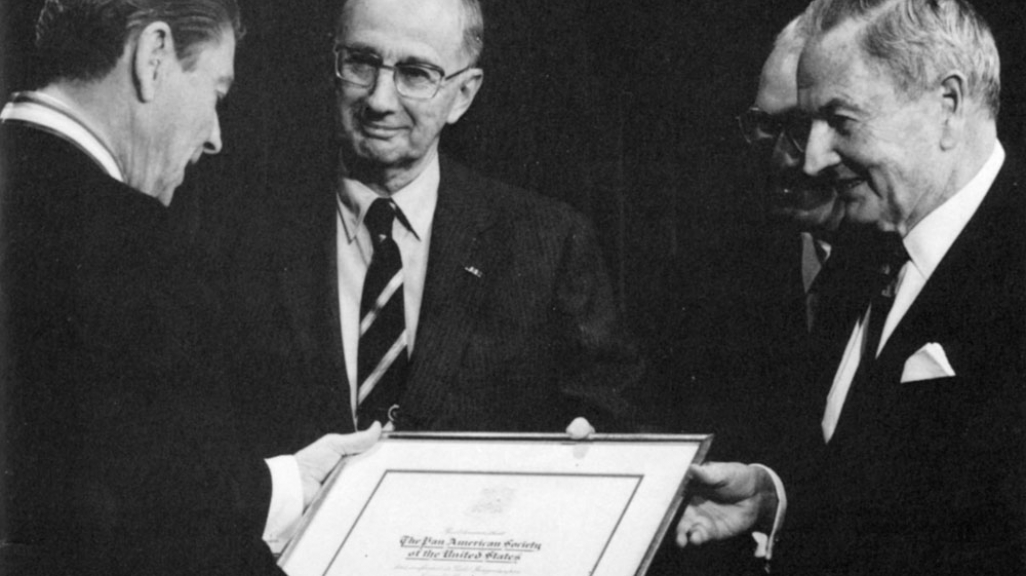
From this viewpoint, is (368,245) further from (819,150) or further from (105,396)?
(819,150)

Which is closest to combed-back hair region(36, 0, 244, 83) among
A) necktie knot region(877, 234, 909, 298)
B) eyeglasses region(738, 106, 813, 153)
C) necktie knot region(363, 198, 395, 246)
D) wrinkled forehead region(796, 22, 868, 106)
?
necktie knot region(363, 198, 395, 246)

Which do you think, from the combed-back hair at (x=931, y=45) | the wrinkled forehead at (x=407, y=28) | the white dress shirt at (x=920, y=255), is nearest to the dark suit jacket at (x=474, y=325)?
the wrinkled forehead at (x=407, y=28)

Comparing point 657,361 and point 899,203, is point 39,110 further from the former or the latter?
point 899,203

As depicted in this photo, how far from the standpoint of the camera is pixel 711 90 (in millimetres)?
3697

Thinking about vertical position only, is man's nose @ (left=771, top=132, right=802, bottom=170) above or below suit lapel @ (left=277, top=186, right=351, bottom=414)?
above

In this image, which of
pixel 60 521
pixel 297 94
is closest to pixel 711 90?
pixel 297 94

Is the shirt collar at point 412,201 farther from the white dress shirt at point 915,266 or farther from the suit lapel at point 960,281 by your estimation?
the suit lapel at point 960,281

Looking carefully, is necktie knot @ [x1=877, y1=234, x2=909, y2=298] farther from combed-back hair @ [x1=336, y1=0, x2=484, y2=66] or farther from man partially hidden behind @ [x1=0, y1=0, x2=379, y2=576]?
man partially hidden behind @ [x1=0, y1=0, x2=379, y2=576]

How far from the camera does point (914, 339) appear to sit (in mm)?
3361

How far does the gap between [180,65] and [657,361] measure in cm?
164

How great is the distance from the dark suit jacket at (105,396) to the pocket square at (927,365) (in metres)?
1.72

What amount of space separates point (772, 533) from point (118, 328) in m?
1.87

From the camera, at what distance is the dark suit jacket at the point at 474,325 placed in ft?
12.2

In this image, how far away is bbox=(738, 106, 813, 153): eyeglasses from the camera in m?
3.55
